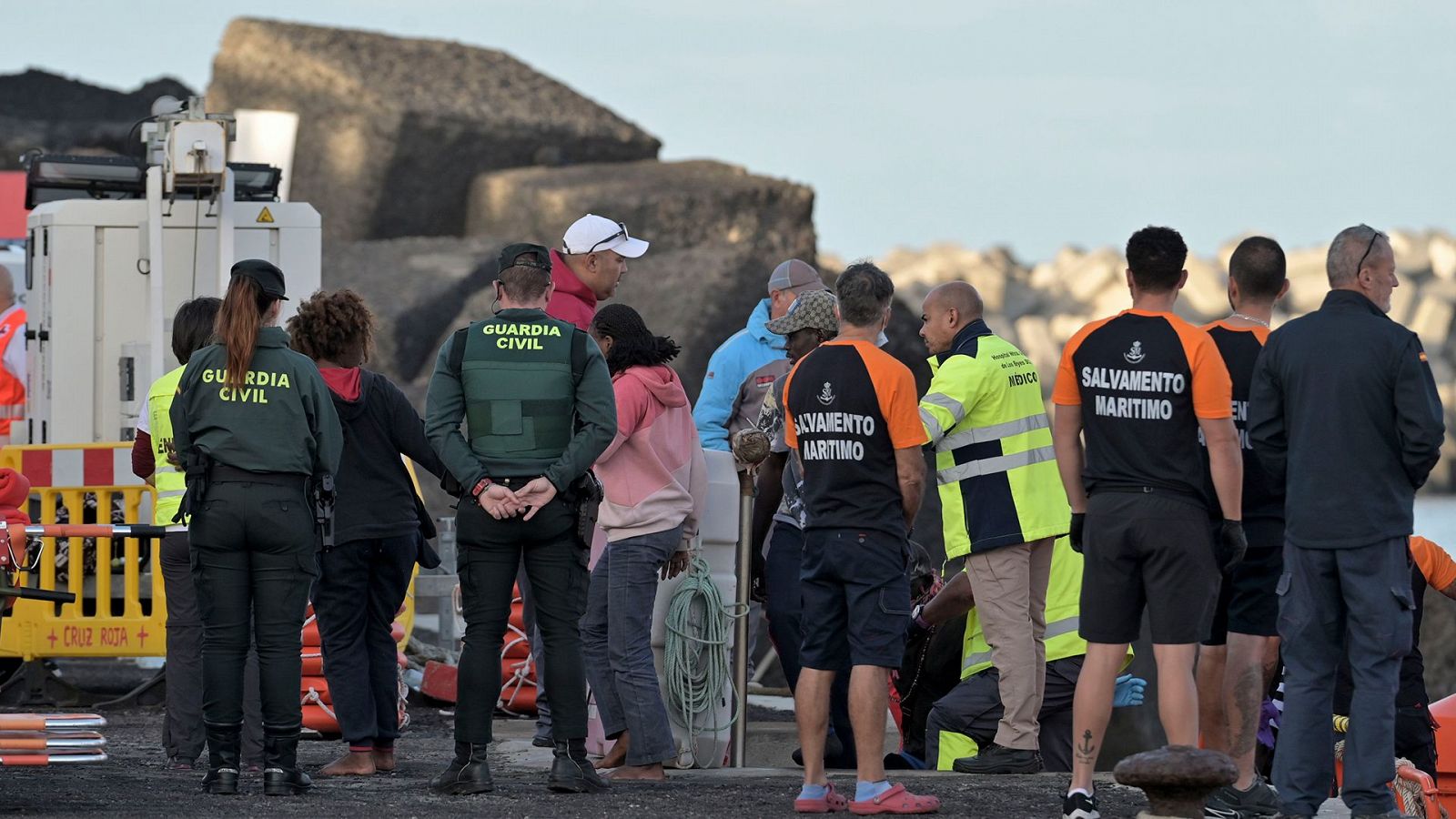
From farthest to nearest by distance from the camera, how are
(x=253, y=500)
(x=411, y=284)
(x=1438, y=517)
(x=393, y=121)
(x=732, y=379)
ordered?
(x=1438, y=517) < (x=393, y=121) < (x=411, y=284) < (x=732, y=379) < (x=253, y=500)

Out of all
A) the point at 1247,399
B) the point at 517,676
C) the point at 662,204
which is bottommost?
the point at 517,676

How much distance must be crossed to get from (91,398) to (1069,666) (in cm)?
572

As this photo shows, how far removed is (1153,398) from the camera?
20.0 feet

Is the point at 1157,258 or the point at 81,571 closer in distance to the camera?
the point at 1157,258

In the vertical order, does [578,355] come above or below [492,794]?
above

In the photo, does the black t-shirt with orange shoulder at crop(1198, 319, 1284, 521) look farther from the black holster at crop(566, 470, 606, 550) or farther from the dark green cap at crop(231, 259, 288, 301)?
the dark green cap at crop(231, 259, 288, 301)

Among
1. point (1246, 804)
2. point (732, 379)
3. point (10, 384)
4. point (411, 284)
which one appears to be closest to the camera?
point (1246, 804)

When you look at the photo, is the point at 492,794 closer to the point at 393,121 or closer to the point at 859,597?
the point at 859,597

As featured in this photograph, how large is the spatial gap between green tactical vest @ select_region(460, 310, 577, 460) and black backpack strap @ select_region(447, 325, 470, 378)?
0.02m

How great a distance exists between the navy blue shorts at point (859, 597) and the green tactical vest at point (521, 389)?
3.06 feet

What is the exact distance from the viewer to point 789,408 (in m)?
6.64

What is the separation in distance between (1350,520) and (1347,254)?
83 cm

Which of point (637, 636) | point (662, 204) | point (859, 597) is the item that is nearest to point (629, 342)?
point (637, 636)

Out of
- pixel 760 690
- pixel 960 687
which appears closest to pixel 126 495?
pixel 760 690
